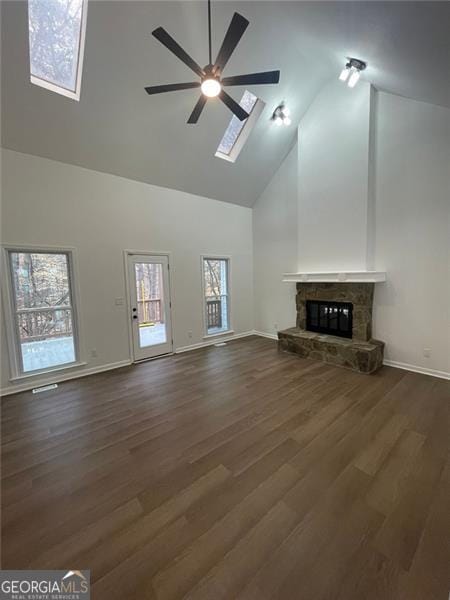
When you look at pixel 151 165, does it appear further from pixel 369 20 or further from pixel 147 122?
pixel 369 20

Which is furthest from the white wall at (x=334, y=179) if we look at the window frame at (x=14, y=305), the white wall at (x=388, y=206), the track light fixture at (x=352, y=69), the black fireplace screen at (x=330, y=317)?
the window frame at (x=14, y=305)

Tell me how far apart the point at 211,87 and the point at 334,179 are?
299 centimetres

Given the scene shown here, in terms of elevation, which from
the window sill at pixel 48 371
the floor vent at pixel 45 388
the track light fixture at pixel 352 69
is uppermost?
the track light fixture at pixel 352 69

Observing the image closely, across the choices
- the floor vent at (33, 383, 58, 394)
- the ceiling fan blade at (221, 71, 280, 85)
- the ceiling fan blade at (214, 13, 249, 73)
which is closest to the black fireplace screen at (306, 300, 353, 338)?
the ceiling fan blade at (221, 71, 280, 85)

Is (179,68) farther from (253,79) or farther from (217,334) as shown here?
(217,334)

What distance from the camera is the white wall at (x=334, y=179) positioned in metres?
4.20

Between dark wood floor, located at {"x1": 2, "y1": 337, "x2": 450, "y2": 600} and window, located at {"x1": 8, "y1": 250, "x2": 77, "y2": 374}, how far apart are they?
2.27 feet

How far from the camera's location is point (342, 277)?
14.3 ft

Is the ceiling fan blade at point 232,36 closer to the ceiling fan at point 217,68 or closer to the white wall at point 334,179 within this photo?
the ceiling fan at point 217,68

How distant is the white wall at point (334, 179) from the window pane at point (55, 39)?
12.7 feet

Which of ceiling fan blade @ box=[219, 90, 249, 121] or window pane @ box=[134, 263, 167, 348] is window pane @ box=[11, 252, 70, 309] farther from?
ceiling fan blade @ box=[219, 90, 249, 121]

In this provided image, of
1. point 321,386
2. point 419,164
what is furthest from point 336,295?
point 419,164

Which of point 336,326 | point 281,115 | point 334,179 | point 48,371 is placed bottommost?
point 48,371

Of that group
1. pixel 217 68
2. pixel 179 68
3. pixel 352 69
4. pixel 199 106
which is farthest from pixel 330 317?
pixel 179 68
